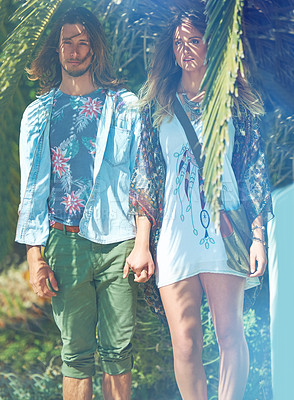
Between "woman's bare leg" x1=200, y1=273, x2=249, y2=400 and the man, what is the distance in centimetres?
49

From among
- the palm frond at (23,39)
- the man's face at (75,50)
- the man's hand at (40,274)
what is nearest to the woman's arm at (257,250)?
the man's hand at (40,274)

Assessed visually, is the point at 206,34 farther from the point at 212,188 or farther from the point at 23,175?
the point at 23,175

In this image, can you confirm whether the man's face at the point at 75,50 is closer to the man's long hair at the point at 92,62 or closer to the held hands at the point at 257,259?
the man's long hair at the point at 92,62

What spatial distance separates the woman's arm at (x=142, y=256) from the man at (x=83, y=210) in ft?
0.37

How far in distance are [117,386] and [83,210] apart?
3.54 feet

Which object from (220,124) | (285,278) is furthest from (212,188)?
(285,278)

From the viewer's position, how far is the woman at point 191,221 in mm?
4047

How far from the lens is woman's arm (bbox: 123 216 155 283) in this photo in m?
4.02

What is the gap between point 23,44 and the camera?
168 inches

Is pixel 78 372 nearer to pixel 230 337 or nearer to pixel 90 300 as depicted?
pixel 90 300

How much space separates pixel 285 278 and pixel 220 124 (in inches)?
53.6

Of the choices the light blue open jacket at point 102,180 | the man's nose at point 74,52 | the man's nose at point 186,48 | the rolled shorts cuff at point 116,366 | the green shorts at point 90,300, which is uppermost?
the man's nose at point 74,52

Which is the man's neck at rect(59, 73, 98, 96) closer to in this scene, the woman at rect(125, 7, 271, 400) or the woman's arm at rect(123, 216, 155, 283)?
the woman at rect(125, 7, 271, 400)

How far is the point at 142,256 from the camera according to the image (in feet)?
13.2
